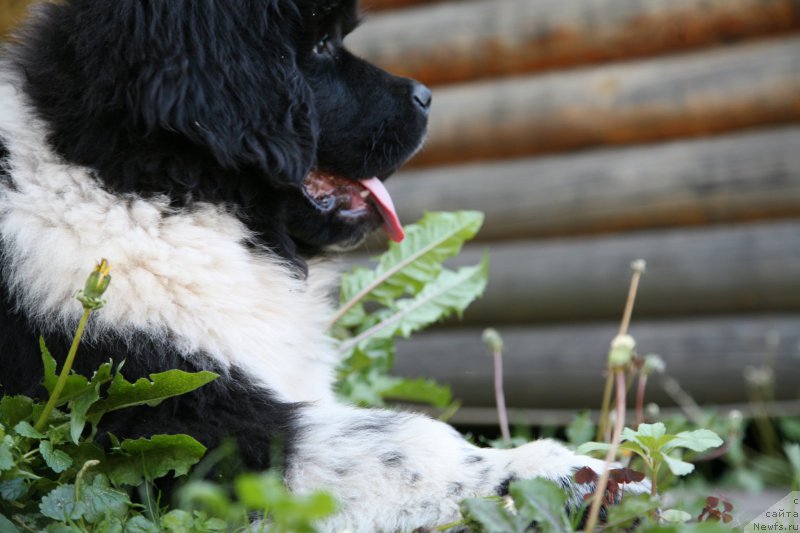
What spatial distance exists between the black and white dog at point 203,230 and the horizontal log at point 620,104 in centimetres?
230

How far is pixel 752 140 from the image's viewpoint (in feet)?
13.2

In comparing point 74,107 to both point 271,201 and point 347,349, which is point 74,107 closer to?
point 271,201

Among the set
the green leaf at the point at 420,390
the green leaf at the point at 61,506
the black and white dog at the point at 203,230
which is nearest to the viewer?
the green leaf at the point at 61,506

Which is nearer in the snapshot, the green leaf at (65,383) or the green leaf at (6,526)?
the green leaf at (6,526)

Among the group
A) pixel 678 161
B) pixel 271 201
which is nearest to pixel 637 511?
pixel 271 201

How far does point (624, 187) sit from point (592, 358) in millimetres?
830

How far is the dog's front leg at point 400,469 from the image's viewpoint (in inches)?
67.2

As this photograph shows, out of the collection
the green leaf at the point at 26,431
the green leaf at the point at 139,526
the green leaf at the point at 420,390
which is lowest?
the green leaf at the point at 420,390

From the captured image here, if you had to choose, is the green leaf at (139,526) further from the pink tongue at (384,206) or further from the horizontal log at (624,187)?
the horizontal log at (624,187)

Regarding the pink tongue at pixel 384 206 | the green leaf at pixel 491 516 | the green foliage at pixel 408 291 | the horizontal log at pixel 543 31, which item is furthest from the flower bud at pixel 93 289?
the horizontal log at pixel 543 31

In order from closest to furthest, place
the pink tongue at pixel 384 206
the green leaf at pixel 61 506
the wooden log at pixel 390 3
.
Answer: the green leaf at pixel 61 506
the pink tongue at pixel 384 206
the wooden log at pixel 390 3

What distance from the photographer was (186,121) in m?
1.98

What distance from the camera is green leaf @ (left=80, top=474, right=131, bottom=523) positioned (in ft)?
5.20

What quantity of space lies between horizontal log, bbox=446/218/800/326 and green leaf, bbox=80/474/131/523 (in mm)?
3025
